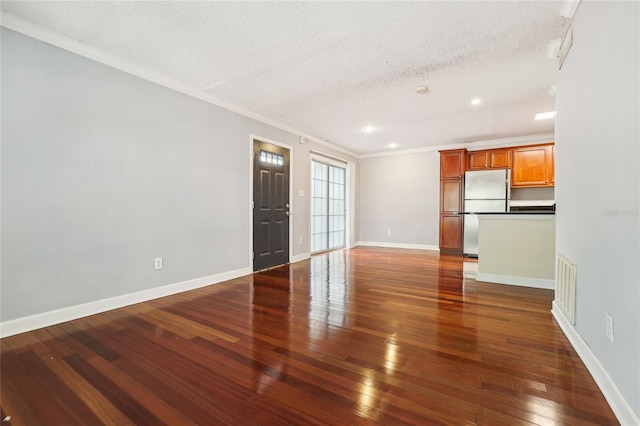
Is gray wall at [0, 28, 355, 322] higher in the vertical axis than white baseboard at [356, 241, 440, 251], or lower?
higher

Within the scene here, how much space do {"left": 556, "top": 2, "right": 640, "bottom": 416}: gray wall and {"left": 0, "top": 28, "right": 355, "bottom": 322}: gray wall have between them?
364 centimetres

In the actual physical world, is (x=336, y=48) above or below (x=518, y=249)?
above

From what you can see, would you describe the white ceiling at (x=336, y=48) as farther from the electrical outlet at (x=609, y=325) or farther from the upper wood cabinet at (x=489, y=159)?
the electrical outlet at (x=609, y=325)

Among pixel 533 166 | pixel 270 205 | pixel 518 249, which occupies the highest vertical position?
pixel 533 166

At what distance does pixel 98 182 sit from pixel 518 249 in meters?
4.72

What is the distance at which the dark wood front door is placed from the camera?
435 centimetres

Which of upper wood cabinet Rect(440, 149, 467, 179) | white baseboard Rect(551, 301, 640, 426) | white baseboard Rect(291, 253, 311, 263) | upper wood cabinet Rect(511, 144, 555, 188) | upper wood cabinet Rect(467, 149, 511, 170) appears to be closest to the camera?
white baseboard Rect(551, 301, 640, 426)

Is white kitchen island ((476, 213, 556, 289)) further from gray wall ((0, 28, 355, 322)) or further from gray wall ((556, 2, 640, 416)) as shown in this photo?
gray wall ((0, 28, 355, 322))

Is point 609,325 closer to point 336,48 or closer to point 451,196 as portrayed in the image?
point 336,48

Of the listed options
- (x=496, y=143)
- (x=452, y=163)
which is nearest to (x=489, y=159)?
(x=496, y=143)

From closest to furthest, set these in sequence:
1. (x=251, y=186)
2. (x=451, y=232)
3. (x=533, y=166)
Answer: (x=251, y=186), (x=533, y=166), (x=451, y=232)

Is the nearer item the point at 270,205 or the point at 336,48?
the point at 336,48

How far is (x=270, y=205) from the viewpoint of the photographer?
4590 mm

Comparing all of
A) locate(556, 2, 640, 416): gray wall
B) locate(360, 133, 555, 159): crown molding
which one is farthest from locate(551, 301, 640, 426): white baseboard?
locate(360, 133, 555, 159): crown molding
